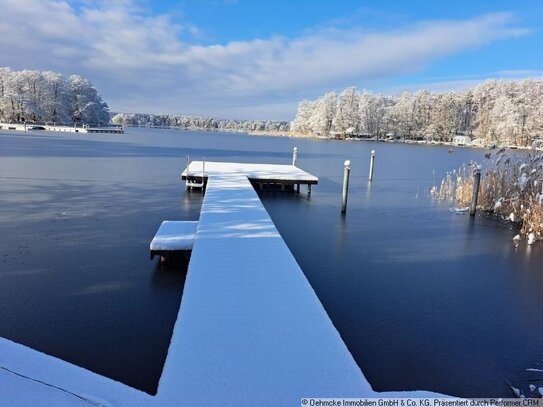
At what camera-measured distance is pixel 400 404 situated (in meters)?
2.27

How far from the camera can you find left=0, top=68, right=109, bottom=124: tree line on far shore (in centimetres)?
5250

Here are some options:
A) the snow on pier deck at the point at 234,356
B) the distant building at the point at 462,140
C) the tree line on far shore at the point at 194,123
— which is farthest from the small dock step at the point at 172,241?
the tree line on far shore at the point at 194,123

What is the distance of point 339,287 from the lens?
5023mm

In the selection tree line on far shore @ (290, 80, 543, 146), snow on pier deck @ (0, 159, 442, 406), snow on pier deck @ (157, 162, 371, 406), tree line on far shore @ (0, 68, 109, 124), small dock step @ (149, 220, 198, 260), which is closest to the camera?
snow on pier deck @ (0, 159, 442, 406)

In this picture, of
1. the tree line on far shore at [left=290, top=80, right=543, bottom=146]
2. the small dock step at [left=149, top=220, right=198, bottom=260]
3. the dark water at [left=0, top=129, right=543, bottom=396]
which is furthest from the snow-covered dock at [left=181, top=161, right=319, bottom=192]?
the tree line on far shore at [left=290, top=80, right=543, bottom=146]

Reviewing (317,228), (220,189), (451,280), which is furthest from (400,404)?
(220,189)

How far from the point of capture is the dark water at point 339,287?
349 cm

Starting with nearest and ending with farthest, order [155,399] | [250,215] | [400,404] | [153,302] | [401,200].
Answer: [155,399] < [400,404] < [153,302] < [250,215] < [401,200]

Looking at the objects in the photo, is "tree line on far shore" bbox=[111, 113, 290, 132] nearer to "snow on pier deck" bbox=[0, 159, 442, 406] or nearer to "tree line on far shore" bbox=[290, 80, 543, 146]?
Answer: "tree line on far shore" bbox=[290, 80, 543, 146]

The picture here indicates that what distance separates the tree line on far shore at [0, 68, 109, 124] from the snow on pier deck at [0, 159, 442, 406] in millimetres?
59194

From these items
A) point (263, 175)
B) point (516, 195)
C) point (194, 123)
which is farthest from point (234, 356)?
point (194, 123)

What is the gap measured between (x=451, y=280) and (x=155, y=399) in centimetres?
468

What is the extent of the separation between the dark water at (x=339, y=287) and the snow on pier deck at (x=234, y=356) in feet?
2.04

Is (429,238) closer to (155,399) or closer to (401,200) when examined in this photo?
(401,200)
